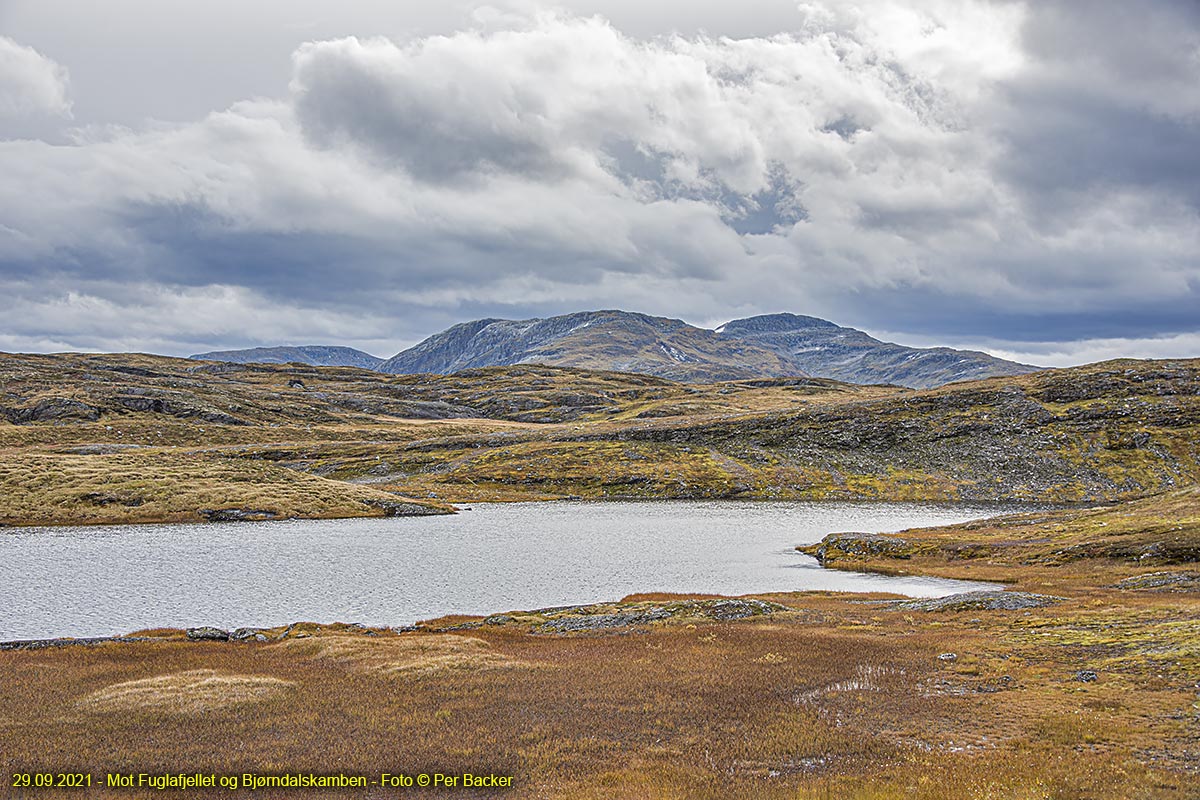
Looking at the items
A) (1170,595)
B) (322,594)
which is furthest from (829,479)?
(322,594)

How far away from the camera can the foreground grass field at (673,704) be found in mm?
19984

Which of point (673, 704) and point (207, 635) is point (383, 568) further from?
point (673, 704)

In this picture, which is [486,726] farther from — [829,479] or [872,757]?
[829,479]

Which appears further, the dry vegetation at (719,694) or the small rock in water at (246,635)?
the small rock in water at (246,635)

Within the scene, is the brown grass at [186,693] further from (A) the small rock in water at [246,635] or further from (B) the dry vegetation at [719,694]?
(A) the small rock in water at [246,635]

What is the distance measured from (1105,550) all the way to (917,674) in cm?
5457

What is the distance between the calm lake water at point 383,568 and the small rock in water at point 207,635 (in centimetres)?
600

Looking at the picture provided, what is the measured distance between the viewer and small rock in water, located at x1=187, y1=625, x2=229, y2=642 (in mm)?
45156

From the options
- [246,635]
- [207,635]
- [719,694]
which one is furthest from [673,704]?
[207,635]

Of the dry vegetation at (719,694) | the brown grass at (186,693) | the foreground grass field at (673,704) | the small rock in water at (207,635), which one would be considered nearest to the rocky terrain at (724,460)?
the small rock in water at (207,635)

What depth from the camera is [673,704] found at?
2802cm

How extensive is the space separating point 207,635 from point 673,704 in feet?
109

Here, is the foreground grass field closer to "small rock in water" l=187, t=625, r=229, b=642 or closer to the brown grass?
the brown grass

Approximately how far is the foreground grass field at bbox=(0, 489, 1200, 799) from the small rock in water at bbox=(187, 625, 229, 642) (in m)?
0.96
